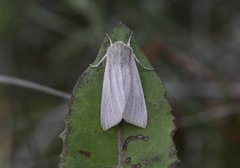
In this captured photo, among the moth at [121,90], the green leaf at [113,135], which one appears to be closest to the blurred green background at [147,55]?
the moth at [121,90]

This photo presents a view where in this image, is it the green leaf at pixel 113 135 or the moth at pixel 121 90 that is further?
the moth at pixel 121 90

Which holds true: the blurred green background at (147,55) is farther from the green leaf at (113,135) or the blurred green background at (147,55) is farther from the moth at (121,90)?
the green leaf at (113,135)

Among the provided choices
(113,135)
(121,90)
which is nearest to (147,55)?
(121,90)

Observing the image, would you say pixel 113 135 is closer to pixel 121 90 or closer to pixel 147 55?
pixel 121 90

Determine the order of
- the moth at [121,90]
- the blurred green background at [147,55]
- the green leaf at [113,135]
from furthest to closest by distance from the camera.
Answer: the blurred green background at [147,55] → the moth at [121,90] → the green leaf at [113,135]

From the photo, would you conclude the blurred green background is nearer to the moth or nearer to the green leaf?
the moth

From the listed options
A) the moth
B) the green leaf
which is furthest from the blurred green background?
the green leaf

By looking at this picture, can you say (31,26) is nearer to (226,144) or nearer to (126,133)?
(226,144)
